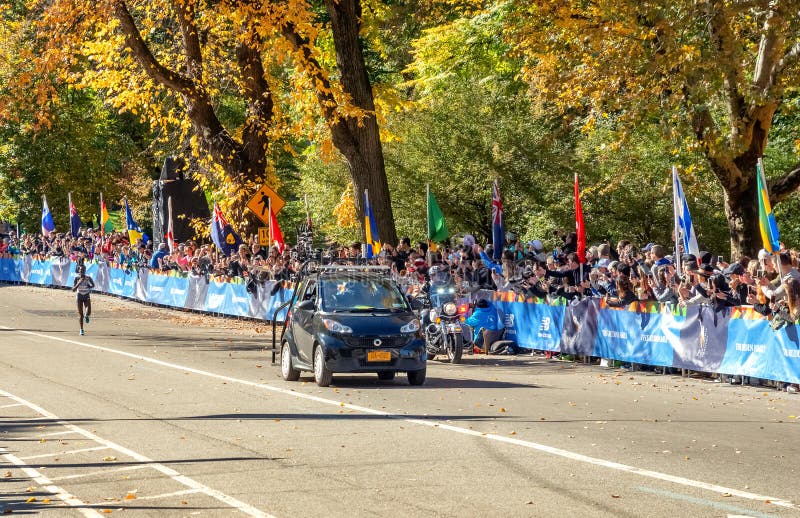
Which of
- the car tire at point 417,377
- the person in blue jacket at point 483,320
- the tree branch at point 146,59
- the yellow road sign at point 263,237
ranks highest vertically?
the tree branch at point 146,59

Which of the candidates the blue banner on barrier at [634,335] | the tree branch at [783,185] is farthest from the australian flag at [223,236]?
the blue banner on barrier at [634,335]

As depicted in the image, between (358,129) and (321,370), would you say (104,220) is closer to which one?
(358,129)

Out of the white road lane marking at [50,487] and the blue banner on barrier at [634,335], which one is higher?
the blue banner on barrier at [634,335]

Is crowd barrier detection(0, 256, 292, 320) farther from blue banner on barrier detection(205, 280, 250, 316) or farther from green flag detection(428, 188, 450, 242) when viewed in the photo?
green flag detection(428, 188, 450, 242)

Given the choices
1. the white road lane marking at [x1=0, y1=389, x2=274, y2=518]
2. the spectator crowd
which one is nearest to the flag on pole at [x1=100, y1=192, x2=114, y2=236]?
the spectator crowd

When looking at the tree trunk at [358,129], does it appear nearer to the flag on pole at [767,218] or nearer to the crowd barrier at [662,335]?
the crowd barrier at [662,335]

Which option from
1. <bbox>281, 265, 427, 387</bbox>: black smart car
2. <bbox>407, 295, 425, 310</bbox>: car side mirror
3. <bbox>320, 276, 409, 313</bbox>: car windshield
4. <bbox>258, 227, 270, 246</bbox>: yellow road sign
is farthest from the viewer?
<bbox>258, 227, 270, 246</bbox>: yellow road sign

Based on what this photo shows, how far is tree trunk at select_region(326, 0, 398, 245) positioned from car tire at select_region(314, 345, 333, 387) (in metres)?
14.8

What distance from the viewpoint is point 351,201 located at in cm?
4381

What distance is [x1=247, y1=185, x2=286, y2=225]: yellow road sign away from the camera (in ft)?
121

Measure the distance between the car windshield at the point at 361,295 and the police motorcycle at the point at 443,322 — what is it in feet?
11.8

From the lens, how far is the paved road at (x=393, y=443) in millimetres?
10086

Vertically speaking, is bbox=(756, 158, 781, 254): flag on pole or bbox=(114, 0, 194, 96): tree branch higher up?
bbox=(114, 0, 194, 96): tree branch

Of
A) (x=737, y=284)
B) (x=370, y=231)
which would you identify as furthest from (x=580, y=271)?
(x=370, y=231)
